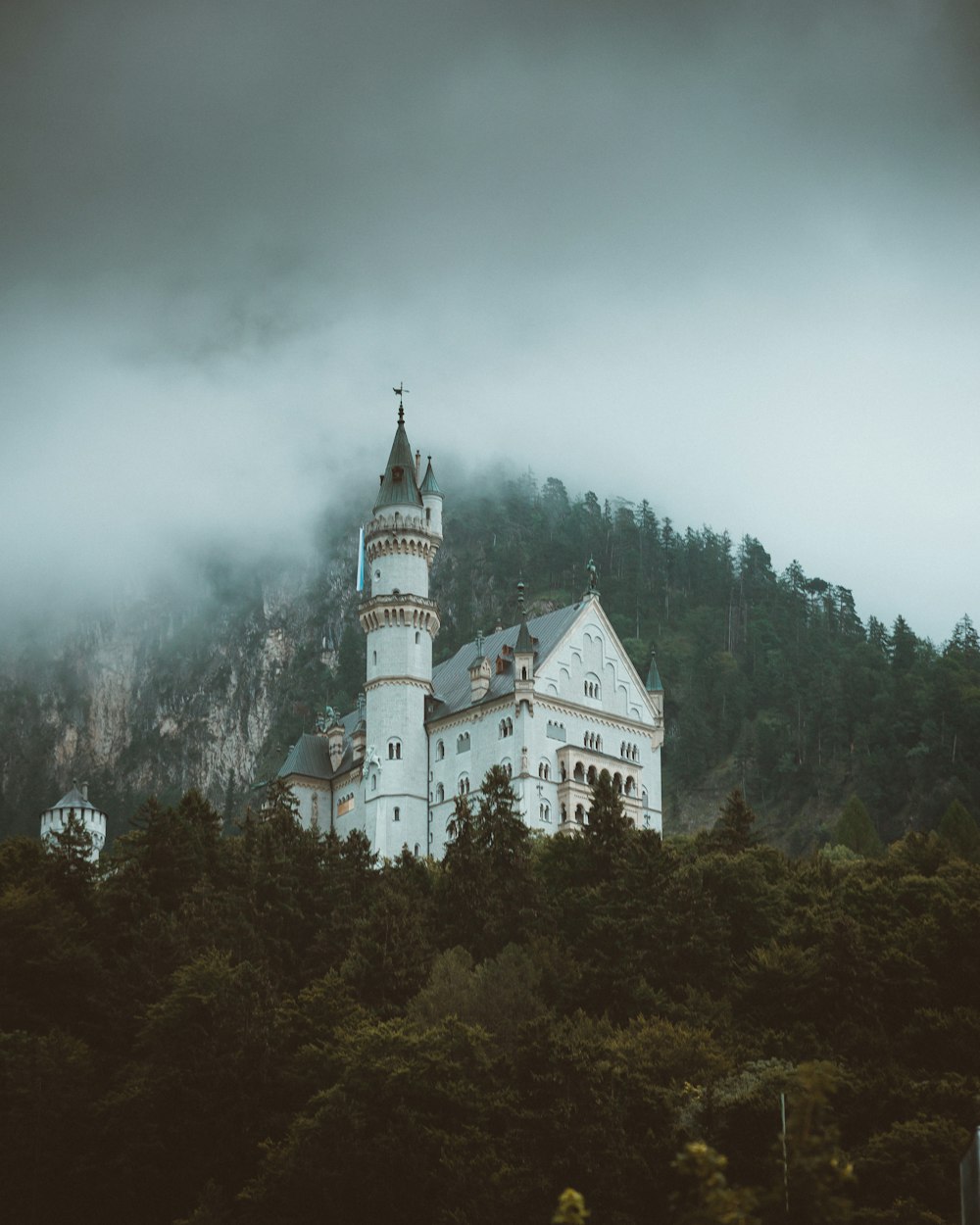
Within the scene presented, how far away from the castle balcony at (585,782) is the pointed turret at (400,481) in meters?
16.8

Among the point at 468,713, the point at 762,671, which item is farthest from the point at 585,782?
the point at 762,671

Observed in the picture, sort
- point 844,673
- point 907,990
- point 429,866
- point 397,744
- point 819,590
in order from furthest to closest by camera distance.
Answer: point 819,590
point 844,673
point 397,744
point 429,866
point 907,990

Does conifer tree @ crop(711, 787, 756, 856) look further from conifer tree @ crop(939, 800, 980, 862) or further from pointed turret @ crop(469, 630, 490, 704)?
pointed turret @ crop(469, 630, 490, 704)

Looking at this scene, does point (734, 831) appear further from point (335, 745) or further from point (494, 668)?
point (335, 745)

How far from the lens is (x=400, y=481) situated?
99812 mm

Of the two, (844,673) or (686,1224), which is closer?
(686,1224)

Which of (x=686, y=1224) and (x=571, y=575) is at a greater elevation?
(x=571, y=575)

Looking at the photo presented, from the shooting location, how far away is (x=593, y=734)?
3829 inches

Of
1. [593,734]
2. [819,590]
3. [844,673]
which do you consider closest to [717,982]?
[593,734]

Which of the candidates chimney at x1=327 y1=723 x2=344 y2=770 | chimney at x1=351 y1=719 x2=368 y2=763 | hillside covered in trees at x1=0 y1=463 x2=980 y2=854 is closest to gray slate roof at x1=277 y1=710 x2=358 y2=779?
chimney at x1=327 y1=723 x2=344 y2=770

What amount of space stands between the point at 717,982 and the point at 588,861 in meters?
9.88

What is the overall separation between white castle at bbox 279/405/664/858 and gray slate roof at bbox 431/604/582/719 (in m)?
0.14

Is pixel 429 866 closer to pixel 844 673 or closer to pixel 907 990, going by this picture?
pixel 907 990

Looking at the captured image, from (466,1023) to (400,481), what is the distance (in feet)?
151
